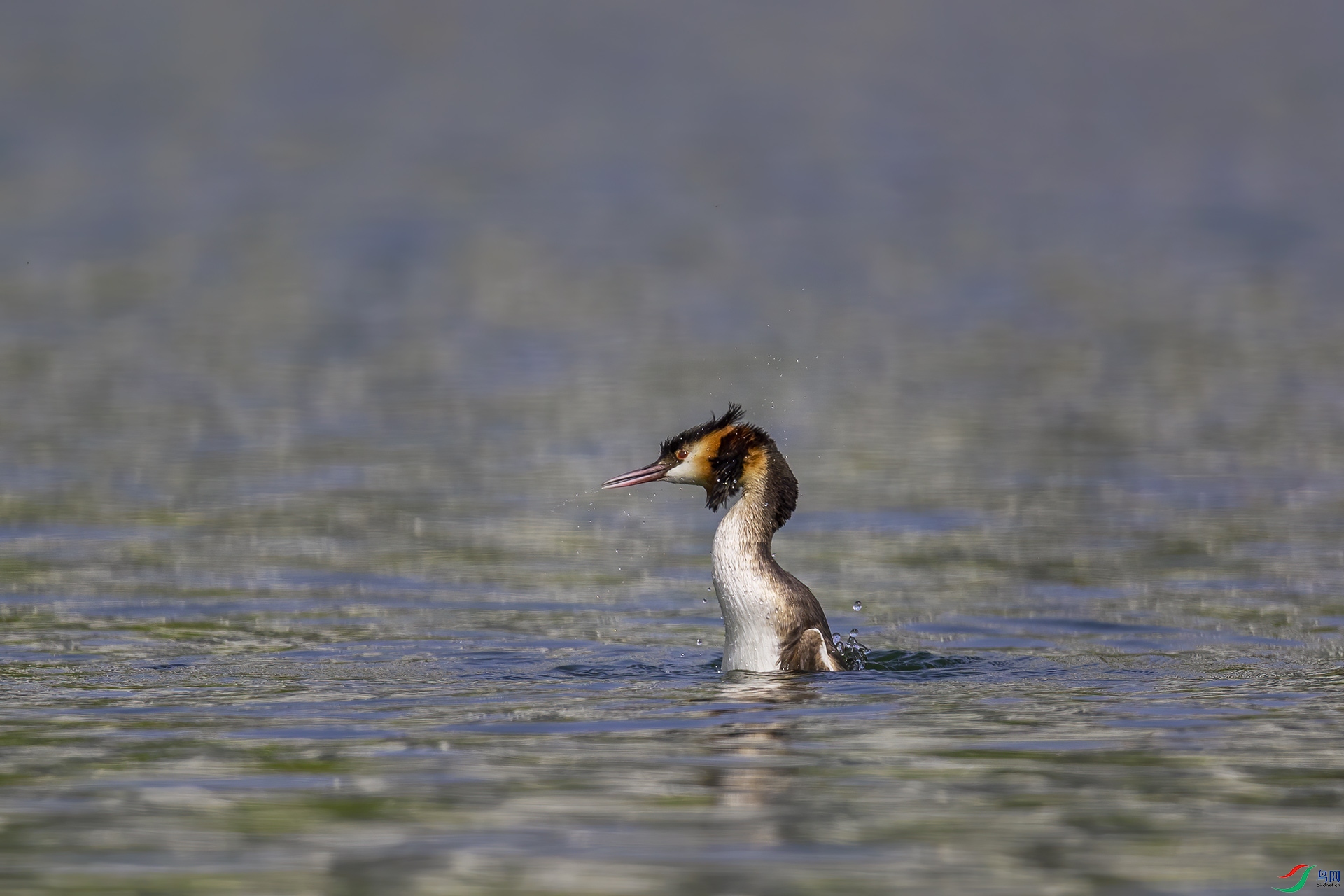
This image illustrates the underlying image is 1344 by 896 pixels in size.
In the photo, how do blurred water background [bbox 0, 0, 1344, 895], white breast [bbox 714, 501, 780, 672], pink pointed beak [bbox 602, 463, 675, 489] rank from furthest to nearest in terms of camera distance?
pink pointed beak [bbox 602, 463, 675, 489]
white breast [bbox 714, 501, 780, 672]
blurred water background [bbox 0, 0, 1344, 895]

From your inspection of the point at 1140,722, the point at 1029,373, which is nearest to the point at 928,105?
the point at 1029,373

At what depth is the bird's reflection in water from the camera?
408 inches

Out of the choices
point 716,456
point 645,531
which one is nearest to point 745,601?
point 716,456

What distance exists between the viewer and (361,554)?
18.3 metres

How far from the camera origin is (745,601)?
14.0 metres

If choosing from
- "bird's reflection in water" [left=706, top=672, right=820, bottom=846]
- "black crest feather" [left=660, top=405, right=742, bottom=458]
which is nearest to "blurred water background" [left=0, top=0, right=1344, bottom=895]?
"bird's reflection in water" [left=706, top=672, right=820, bottom=846]

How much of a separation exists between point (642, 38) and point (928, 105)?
27230 mm

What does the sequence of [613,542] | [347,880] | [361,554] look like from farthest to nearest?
1. [613,542]
2. [361,554]
3. [347,880]

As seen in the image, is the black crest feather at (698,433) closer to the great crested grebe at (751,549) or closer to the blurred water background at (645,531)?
A: the great crested grebe at (751,549)

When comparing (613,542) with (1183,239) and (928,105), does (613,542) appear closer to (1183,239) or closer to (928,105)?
(1183,239)

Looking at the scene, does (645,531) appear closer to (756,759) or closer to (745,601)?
(745,601)

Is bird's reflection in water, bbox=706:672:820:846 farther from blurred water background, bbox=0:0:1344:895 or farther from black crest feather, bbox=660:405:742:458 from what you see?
black crest feather, bbox=660:405:742:458

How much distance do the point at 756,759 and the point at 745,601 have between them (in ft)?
8.51

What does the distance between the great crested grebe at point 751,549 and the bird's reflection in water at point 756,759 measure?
9.0 inches
